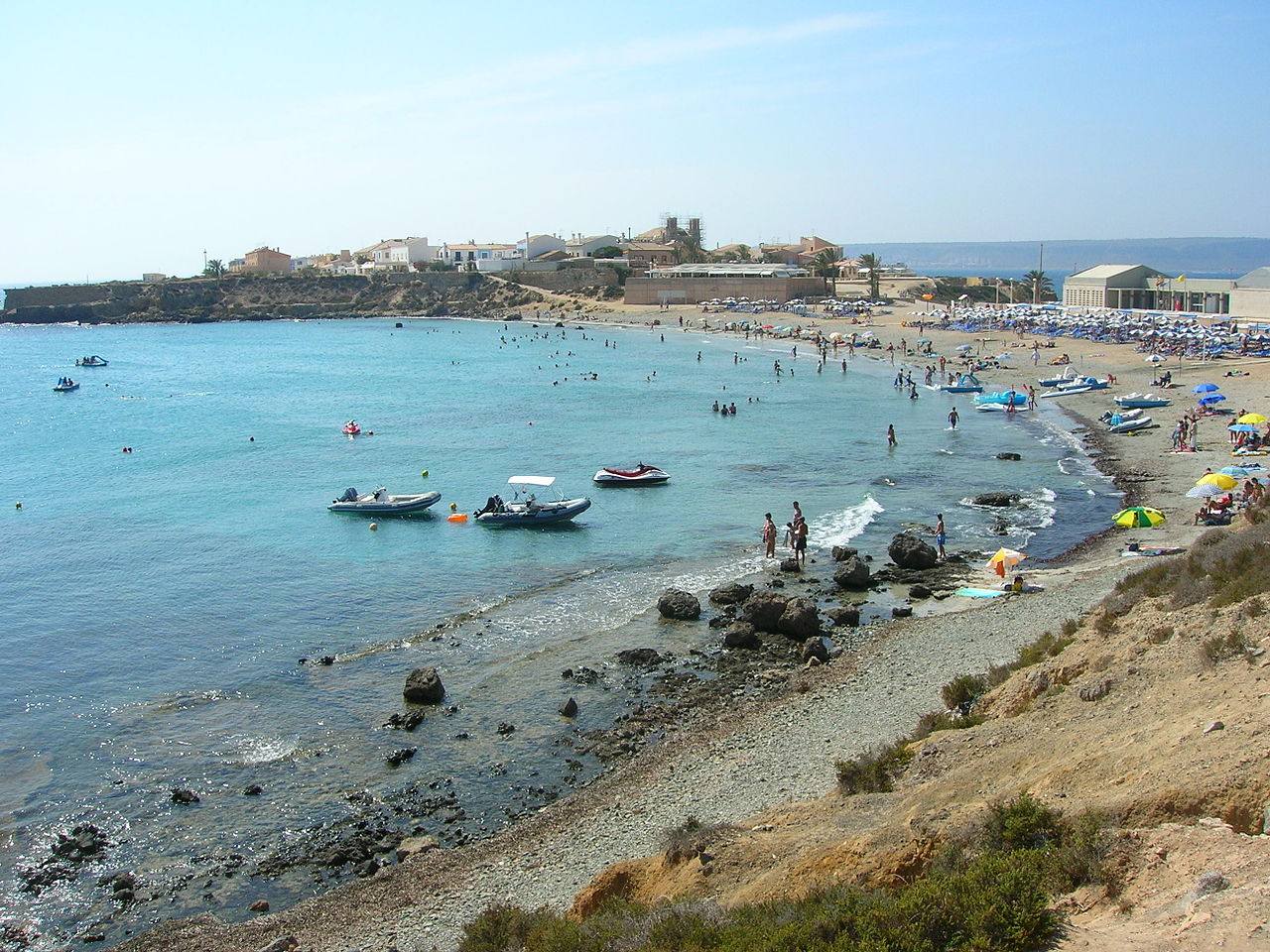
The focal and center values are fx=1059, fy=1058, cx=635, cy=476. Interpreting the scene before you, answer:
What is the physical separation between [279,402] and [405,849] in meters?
62.2

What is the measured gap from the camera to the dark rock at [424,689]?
20.9 m

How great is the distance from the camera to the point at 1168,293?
90.0 m

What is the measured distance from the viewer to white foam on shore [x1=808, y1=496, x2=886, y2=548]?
32.4 m

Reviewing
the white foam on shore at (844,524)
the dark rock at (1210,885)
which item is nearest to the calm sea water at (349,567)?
the white foam on shore at (844,524)

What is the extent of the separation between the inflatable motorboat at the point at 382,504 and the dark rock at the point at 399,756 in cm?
2012

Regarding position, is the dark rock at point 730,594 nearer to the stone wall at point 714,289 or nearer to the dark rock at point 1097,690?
the dark rock at point 1097,690

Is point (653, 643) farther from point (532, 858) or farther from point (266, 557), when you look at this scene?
point (266, 557)

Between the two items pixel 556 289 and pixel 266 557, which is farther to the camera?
pixel 556 289

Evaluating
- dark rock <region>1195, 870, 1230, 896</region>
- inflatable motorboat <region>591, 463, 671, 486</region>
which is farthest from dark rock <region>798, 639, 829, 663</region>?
inflatable motorboat <region>591, 463, 671, 486</region>

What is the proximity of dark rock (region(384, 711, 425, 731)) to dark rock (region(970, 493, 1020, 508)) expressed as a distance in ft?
75.0

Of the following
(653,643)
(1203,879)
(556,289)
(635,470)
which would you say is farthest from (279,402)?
(556,289)

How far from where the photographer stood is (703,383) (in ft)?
250

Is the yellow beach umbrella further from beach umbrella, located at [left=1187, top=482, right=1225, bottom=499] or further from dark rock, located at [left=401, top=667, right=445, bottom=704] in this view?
dark rock, located at [left=401, top=667, right=445, bottom=704]

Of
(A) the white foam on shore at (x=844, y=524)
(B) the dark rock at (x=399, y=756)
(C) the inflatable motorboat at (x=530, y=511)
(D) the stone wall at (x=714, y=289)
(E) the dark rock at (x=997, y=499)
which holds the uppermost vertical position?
(D) the stone wall at (x=714, y=289)
